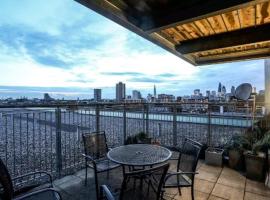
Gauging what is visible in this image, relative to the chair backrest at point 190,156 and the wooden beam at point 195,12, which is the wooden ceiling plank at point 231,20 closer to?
the wooden beam at point 195,12

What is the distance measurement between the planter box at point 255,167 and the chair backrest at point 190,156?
5.67 ft

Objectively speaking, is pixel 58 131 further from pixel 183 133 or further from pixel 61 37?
pixel 61 37

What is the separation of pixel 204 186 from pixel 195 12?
8.94 feet

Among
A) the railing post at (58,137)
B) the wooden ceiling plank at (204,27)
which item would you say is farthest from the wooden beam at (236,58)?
the railing post at (58,137)

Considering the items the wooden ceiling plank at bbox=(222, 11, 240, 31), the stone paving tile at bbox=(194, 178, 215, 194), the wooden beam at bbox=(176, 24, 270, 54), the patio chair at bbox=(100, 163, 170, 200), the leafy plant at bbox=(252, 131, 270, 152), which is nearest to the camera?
the patio chair at bbox=(100, 163, 170, 200)

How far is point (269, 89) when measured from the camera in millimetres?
5074

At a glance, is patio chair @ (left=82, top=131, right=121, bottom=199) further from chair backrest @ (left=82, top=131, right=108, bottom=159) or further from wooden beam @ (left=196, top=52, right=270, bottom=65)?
wooden beam @ (left=196, top=52, right=270, bottom=65)

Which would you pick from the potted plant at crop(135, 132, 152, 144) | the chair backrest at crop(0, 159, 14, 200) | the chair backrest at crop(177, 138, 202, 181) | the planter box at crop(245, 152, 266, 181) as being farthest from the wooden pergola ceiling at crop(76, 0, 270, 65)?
the planter box at crop(245, 152, 266, 181)

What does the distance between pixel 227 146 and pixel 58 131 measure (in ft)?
11.9

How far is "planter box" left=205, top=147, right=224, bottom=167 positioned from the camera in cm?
421

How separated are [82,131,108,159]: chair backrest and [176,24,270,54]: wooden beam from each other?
2281 mm

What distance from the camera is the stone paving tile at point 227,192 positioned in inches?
114

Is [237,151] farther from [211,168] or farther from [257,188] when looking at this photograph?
[257,188]

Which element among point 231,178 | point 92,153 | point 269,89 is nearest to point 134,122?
point 92,153
